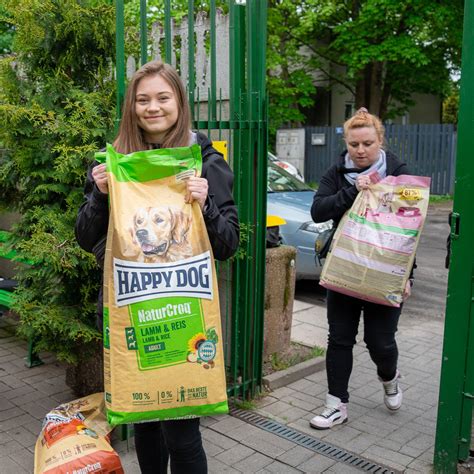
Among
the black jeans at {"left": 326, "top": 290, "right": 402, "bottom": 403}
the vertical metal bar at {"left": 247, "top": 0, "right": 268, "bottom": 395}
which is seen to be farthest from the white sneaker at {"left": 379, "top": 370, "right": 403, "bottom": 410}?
the vertical metal bar at {"left": 247, "top": 0, "right": 268, "bottom": 395}

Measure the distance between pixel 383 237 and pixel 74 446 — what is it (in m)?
1.90

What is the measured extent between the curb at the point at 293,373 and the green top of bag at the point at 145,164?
2.37 meters

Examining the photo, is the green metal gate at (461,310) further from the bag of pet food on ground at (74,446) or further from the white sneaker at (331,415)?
the bag of pet food on ground at (74,446)

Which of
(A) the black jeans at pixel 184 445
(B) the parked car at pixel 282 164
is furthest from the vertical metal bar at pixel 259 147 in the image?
(B) the parked car at pixel 282 164

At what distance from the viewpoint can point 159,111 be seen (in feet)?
7.60

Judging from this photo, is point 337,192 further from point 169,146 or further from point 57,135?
point 57,135

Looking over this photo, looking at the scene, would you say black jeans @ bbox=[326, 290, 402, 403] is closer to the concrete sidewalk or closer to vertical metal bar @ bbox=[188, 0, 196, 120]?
the concrete sidewalk

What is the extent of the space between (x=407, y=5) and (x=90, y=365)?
15667 millimetres

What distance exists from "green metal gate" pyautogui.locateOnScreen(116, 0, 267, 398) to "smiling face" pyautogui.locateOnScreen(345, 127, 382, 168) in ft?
1.84

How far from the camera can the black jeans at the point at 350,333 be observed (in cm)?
352

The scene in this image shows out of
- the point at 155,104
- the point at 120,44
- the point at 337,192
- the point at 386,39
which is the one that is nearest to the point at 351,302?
the point at 337,192

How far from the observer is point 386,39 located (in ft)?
56.8

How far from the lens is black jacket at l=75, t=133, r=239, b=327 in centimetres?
225

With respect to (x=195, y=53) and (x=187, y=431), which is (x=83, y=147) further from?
(x=187, y=431)
